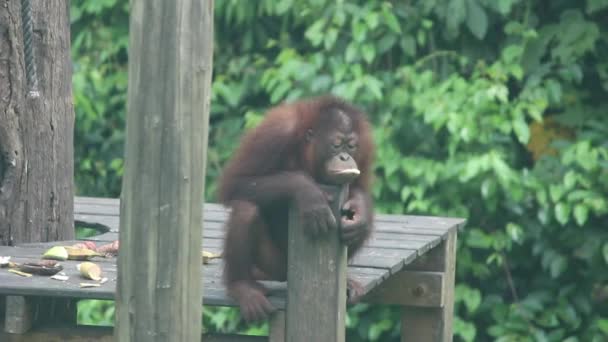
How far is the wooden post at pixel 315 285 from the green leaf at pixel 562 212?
2887 mm

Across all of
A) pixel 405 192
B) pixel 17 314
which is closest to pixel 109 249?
pixel 17 314

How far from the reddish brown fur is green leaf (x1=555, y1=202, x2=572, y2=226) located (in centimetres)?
214

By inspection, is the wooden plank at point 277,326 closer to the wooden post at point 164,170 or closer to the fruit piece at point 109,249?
the wooden post at point 164,170

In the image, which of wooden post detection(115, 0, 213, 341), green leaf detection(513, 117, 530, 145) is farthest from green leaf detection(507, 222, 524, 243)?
wooden post detection(115, 0, 213, 341)

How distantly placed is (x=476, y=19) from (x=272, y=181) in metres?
2.82

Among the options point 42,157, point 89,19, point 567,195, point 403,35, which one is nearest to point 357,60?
point 403,35

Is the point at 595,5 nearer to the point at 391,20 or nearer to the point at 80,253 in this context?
the point at 391,20

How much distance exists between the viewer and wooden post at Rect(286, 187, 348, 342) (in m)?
3.48

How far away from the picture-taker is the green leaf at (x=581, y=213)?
616cm

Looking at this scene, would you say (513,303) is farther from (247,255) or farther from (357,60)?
(247,255)

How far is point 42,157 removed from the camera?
462 centimetres

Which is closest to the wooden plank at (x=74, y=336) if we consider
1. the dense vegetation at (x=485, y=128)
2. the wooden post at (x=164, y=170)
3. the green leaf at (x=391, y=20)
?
the wooden post at (x=164, y=170)

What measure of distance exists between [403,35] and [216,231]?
2140mm

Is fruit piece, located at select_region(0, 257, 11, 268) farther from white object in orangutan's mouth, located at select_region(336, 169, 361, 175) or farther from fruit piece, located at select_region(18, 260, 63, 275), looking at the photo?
white object in orangutan's mouth, located at select_region(336, 169, 361, 175)
